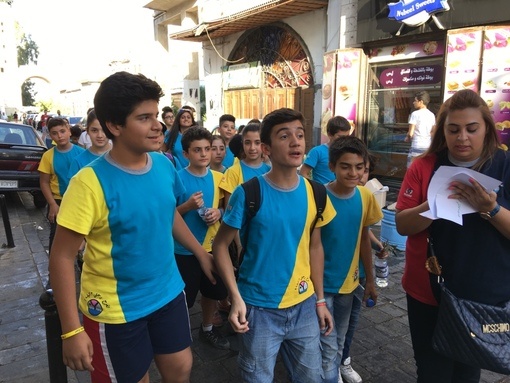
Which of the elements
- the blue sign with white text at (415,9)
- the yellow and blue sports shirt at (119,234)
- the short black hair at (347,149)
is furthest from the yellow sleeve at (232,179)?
the blue sign with white text at (415,9)

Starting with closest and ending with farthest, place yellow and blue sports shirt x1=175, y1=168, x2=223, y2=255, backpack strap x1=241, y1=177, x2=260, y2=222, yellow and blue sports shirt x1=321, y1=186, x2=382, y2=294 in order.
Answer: backpack strap x1=241, y1=177, x2=260, y2=222
yellow and blue sports shirt x1=321, y1=186, x2=382, y2=294
yellow and blue sports shirt x1=175, y1=168, x2=223, y2=255

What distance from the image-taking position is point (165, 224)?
6.34 ft

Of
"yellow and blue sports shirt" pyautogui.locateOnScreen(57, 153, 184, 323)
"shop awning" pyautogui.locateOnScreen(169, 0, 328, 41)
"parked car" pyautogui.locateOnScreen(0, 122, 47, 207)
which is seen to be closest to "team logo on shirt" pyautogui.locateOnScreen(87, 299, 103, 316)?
"yellow and blue sports shirt" pyautogui.locateOnScreen(57, 153, 184, 323)

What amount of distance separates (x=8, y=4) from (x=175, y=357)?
148 feet

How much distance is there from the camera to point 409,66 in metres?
8.98

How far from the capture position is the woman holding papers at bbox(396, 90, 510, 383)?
5.74 feet

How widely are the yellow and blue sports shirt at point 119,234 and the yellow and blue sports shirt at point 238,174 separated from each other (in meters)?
1.33

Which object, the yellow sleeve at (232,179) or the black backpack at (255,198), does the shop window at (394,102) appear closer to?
the yellow sleeve at (232,179)

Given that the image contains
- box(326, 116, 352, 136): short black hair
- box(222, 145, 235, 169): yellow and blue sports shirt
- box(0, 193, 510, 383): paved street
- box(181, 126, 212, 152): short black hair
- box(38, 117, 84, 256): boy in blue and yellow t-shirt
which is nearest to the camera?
box(0, 193, 510, 383): paved street

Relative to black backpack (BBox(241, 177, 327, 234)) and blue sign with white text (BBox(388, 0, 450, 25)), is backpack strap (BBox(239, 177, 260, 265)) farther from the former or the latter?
blue sign with white text (BBox(388, 0, 450, 25))

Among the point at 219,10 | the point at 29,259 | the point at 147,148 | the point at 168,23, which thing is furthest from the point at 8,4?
the point at 147,148

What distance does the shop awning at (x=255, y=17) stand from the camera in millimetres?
10596

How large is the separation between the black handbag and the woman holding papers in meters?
0.06

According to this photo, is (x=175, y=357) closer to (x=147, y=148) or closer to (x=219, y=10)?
(x=147, y=148)
